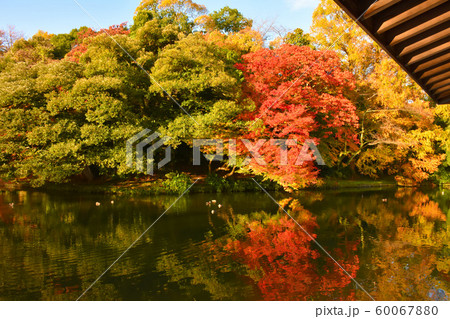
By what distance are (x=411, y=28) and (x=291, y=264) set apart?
140 inches

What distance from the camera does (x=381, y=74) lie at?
15.9 metres

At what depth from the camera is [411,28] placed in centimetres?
242

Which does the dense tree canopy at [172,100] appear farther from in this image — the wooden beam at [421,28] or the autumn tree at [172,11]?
the wooden beam at [421,28]

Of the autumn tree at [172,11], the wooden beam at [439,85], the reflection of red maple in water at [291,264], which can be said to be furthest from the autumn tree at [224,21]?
the wooden beam at [439,85]

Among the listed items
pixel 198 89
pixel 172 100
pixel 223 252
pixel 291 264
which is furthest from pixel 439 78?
pixel 172 100

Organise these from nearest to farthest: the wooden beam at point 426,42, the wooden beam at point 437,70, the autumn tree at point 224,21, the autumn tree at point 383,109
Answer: the wooden beam at point 426,42 → the wooden beam at point 437,70 → the autumn tree at point 383,109 → the autumn tree at point 224,21

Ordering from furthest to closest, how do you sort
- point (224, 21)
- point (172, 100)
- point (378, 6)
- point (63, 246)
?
point (224, 21) < point (172, 100) < point (63, 246) < point (378, 6)

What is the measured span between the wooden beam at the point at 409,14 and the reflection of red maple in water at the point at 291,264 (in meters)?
2.83

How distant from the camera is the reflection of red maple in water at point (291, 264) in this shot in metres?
4.00

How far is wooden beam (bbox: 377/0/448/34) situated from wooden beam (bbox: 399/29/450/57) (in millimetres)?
252

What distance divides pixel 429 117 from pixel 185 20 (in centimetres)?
1218

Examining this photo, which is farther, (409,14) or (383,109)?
(383,109)

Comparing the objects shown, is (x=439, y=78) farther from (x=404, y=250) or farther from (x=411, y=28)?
(x=404, y=250)

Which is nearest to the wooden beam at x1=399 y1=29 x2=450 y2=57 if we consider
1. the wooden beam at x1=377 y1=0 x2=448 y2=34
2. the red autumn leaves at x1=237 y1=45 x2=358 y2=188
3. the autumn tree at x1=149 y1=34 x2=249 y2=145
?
the wooden beam at x1=377 y1=0 x2=448 y2=34
